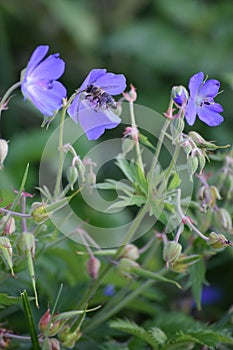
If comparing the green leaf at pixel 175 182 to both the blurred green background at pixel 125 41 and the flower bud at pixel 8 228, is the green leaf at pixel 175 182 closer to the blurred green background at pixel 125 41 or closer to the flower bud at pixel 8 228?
the flower bud at pixel 8 228

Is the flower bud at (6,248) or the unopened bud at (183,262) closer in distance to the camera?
the flower bud at (6,248)

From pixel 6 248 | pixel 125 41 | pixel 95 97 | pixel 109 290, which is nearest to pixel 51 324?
pixel 6 248

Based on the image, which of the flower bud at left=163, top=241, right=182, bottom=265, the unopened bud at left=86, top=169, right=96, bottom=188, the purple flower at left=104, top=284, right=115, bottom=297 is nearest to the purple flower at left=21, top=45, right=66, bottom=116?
the unopened bud at left=86, top=169, right=96, bottom=188

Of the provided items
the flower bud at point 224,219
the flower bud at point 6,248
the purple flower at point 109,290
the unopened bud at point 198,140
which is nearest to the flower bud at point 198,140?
the unopened bud at point 198,140

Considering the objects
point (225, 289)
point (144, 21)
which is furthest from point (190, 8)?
point (225, 289)

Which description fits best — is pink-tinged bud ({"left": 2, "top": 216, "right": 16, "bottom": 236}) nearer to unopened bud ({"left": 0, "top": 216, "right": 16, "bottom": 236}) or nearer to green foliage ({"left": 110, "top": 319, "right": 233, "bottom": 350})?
unopened bud ({"left": 0, "top": 216, "right": 16, "bottom": 236})

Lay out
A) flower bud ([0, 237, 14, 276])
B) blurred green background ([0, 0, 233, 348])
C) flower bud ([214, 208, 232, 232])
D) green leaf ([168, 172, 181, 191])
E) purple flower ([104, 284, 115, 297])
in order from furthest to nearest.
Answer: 1. blurred green background ([0, 0, 233, 348])
2. purple flower ([104, 284, 115, 297])
3. flower bud ([214, 208, 232, 232])
4. green leaf ([168, 172, 181, 191])
5. flower bud ([0, 237, 14, 276])
